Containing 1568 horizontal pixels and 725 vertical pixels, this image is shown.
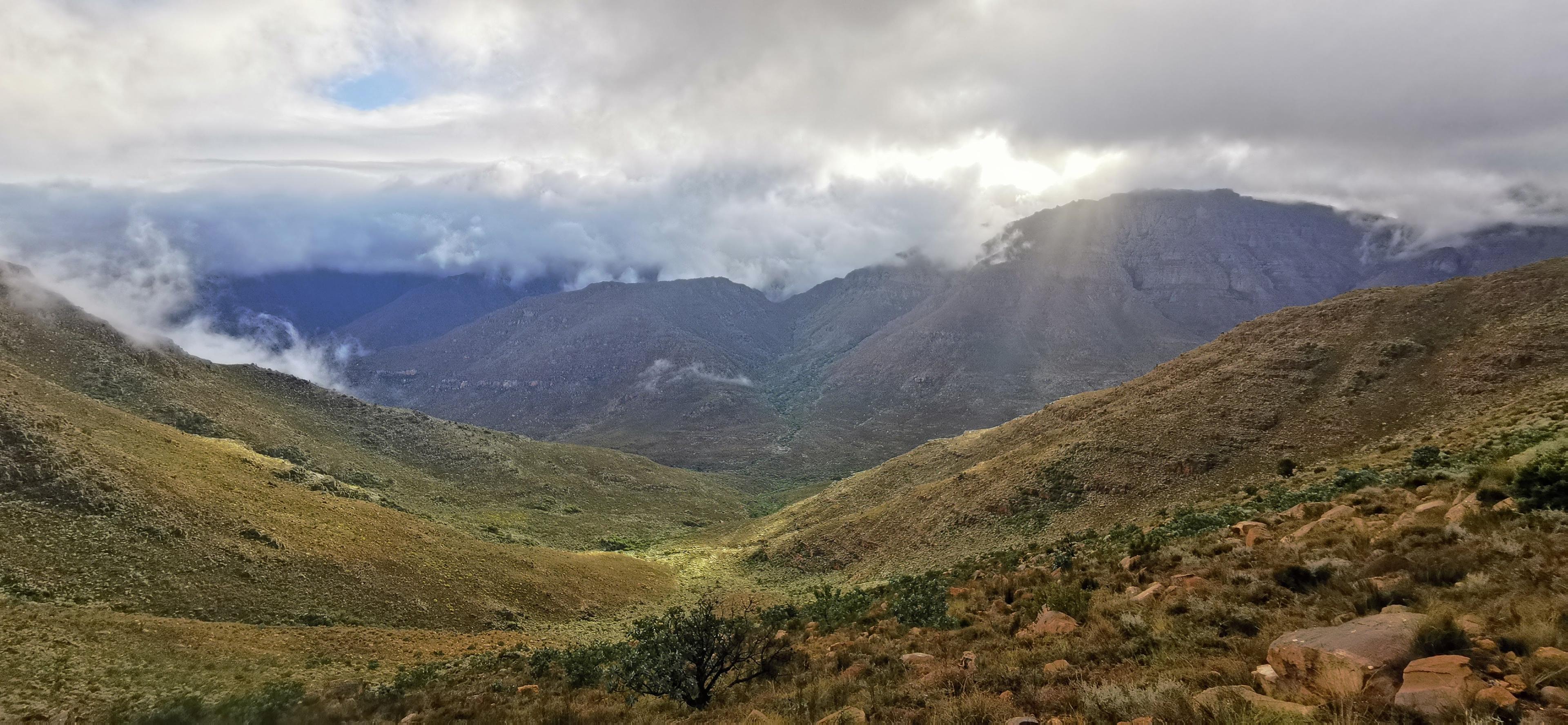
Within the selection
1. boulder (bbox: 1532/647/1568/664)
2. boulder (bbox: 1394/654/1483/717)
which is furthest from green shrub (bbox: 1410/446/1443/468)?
boulder (bbox: 1394/654/1483/717)

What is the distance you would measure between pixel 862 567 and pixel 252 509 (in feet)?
115

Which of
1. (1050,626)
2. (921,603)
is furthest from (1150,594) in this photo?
(921,603)

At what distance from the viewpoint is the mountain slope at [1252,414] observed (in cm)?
3120

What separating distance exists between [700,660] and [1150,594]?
34.0ft

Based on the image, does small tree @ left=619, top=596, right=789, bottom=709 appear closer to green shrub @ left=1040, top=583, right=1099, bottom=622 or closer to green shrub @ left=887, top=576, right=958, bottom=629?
green shrub @ left=887, top=576, right=958, bottom=629

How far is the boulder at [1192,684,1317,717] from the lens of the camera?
663cm

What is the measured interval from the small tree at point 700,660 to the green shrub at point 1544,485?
1581 cm

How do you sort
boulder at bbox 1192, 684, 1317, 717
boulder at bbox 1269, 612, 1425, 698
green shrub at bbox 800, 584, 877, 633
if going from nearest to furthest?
boulder at bbox 1192, 684, 1317, 717
boulder at bbox 1269, 612, 1425, 698
green shrub at bbox 800, 584, 877, 633

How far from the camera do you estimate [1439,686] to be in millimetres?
6395

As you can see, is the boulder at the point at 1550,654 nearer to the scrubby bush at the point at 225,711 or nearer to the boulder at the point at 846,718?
the boulder at the point at 846,718

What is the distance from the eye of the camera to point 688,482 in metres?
103

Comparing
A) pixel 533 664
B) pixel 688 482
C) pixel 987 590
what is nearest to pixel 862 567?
pixel 987 590

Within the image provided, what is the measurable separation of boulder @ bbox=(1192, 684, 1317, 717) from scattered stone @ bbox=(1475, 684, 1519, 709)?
1334 mm

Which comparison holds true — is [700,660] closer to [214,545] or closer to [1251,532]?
[1251,532]
